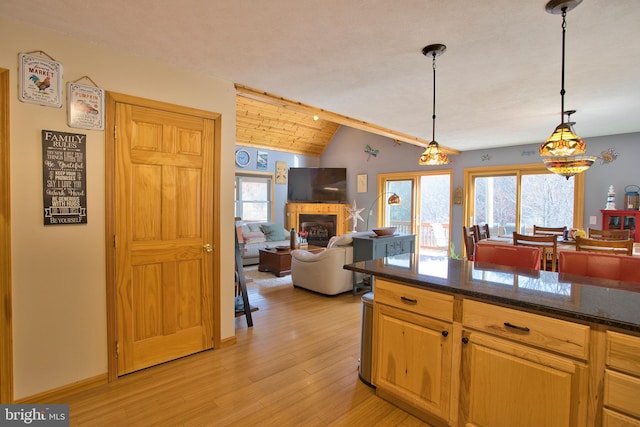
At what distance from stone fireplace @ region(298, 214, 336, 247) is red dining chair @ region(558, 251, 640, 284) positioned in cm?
642

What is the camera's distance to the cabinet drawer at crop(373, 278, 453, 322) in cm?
184

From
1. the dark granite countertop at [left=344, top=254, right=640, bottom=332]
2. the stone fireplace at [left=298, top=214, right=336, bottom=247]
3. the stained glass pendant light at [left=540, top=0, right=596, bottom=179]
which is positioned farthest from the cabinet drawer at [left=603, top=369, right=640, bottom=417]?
the stone fireplace at [left=298, top=214, right=336, bottom=247]

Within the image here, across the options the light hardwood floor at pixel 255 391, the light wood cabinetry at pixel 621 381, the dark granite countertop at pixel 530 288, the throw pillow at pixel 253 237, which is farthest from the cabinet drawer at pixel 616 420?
the throw pillow at pixel 253 237

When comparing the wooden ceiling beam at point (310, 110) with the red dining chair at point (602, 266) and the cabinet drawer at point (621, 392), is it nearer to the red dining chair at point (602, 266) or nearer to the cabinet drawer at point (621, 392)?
the red dining chair at point (602, 266)

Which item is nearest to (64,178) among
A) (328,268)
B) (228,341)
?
(228,341)

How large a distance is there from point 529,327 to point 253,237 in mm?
6104

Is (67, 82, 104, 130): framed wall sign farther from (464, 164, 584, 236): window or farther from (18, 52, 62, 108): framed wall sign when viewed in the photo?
(464, 164, 584, 236): window

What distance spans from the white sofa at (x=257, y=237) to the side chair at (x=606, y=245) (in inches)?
200

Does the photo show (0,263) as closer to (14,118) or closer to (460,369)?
(14,118)

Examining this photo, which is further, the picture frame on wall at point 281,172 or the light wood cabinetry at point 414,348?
the picture frame on wall at point 281,172

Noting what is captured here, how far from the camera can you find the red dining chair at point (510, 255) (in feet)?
8.06

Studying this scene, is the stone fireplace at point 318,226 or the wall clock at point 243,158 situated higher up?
the wall clock at point 243,158

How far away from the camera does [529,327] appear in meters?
1.54

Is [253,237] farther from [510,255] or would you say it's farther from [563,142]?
[563,142]
